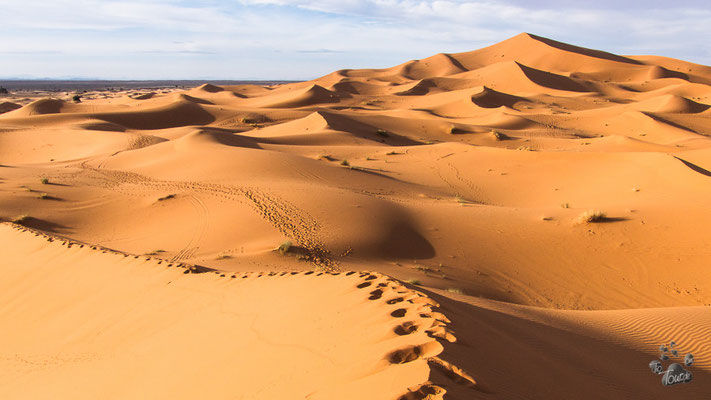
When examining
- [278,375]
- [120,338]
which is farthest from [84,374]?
[278,375]

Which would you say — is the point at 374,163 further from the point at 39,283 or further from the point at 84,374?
the point at 84,374

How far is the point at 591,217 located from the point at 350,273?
24.0ft

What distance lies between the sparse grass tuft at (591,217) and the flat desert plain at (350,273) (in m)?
0.04

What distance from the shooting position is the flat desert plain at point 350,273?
399cm

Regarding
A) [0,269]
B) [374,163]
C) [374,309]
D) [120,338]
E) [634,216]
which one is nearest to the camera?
[374,309]

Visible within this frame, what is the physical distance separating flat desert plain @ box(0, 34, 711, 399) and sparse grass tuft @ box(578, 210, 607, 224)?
0.12ft

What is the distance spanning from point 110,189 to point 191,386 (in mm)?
12063

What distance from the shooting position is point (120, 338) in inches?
223

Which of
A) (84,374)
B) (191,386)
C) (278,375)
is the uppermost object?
(278,375)

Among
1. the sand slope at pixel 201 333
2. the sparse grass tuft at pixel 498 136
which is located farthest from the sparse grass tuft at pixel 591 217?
the sparse grass tuft at pixel 498 136
